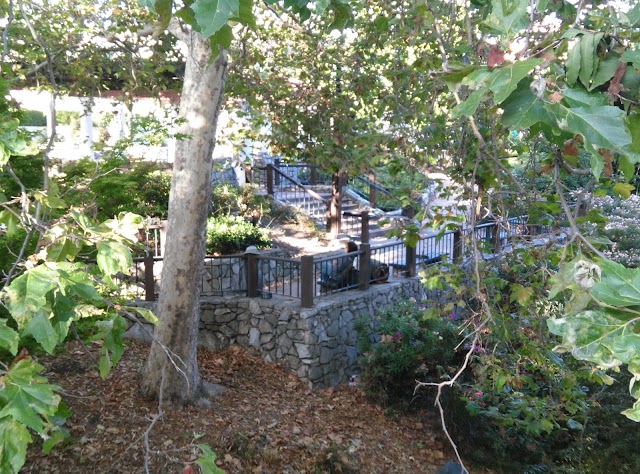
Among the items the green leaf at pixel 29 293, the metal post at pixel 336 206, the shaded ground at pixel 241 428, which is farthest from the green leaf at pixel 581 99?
the metal post at pixel 336 206

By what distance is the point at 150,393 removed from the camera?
7.00m

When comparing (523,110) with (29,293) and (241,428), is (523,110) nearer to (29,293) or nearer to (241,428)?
(29,293)

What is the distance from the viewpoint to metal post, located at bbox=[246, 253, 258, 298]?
31.5 feet

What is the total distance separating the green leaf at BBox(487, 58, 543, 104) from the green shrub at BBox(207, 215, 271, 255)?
9.99 m

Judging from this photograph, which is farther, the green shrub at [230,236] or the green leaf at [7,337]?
the green shrub at [230,236]

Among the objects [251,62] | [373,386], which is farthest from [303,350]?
[251,62]

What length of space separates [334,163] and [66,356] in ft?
14.0

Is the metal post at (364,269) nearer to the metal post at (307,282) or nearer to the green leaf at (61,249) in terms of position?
the metal post at (307,282)

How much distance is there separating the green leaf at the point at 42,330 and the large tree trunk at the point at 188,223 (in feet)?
14.2

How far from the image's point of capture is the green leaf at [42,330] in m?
1.90

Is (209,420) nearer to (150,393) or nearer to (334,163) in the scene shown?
(150,393)

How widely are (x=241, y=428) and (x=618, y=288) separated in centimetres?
617

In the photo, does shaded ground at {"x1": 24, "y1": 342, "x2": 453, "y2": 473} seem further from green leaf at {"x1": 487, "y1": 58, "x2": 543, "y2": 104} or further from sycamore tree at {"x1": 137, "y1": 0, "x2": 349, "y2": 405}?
green leaf at {"x1": 487, "y1": 58, "x2": 543, "y2": 104}

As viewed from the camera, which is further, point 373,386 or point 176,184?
point 373,386
